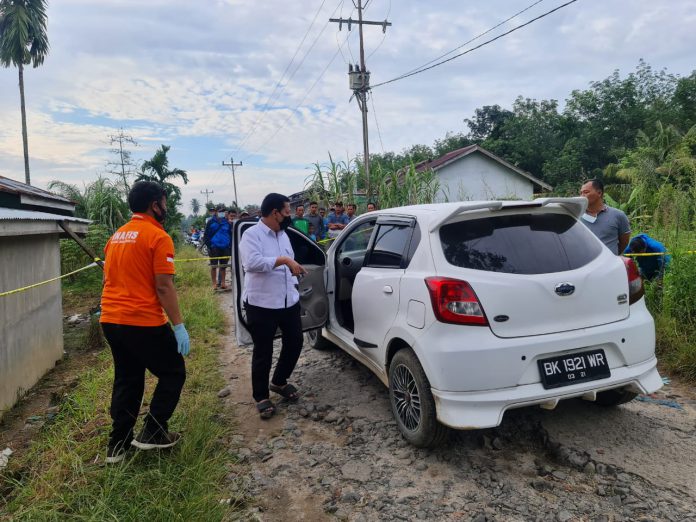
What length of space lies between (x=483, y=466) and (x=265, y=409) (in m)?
1.77

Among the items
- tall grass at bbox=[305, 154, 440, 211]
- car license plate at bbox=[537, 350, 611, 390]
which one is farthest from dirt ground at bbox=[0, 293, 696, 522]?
tall grass at bbox=[305, 154, 440, 211]

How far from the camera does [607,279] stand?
A: 280cm

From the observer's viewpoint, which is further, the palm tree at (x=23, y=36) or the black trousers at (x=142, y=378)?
the palm tree at (x=23, y=36)

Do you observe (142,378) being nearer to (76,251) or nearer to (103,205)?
(76,251)

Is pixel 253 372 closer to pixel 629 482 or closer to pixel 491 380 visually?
pixel 491 380

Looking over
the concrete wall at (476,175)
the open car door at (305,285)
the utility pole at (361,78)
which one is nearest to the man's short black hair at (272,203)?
the open car door at (305,285)

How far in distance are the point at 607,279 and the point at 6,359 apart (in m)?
5.20

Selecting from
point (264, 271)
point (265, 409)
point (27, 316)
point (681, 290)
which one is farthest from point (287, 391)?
point (681, 290)

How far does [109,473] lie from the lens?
2688mm

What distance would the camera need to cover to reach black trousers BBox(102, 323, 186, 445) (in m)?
2.87

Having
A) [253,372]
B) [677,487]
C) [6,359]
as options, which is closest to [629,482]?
[677,487]

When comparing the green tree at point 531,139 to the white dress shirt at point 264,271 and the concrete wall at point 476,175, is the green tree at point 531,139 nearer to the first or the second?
the concrete wall at point 476,175

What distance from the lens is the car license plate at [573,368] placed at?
8.55 feet

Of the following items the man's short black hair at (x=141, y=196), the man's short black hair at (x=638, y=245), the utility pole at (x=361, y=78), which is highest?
the utility pole at (x=361, y=78)
